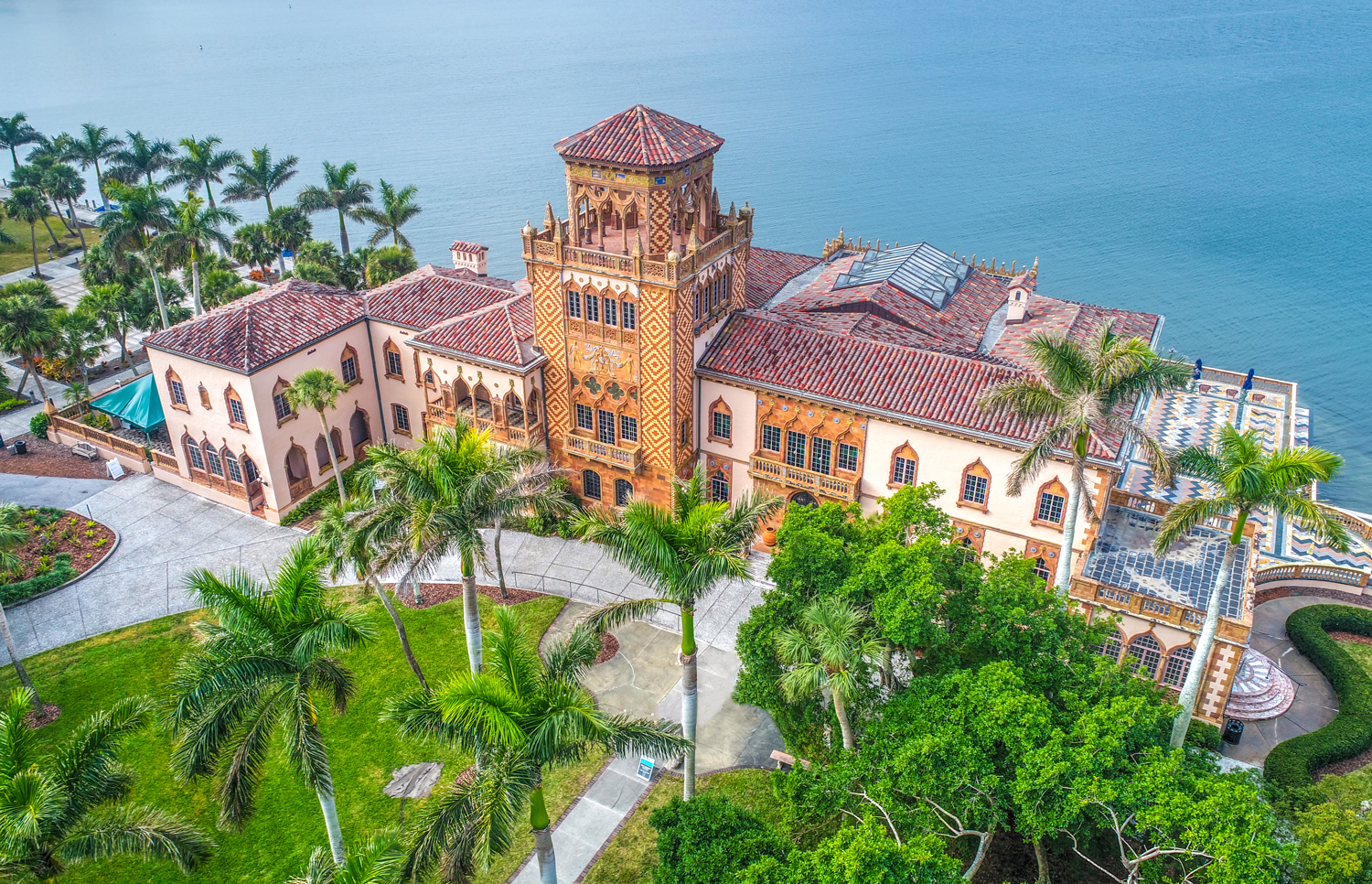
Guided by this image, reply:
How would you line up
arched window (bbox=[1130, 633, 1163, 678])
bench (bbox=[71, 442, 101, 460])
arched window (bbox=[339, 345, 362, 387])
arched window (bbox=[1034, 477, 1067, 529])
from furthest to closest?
bench (bbox=[71, 442, 101, 460])
arched window (bbox=[339, 345, 362, 387])
arched window (bbox=[1034, 477, 1067, 529])
arched window (bbox=[1130, 633, 1163, 678])

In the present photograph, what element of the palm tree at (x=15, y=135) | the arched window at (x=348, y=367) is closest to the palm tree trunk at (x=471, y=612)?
the arched window at (x=348, y=367)

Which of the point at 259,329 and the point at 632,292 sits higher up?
the point at 632,292

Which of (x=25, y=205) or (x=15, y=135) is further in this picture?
(x=15, y=135)

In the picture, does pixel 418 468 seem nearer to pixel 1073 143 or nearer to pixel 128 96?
pixel 1073 143

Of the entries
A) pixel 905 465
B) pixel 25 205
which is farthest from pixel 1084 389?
pixel 25 205

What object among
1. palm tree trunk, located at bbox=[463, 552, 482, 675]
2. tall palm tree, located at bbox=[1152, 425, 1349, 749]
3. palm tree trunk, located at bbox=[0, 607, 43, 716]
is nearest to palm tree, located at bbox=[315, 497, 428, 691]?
palm tree trunk, located at bbox=[463, 552, 482, 675]

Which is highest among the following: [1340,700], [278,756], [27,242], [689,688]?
[689,688]

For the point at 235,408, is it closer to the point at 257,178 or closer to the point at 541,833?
the point at 541,833

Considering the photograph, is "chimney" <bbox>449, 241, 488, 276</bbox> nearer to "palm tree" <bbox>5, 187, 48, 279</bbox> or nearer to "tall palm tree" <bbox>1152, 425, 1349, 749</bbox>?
"tall palm tree" <bbox>1152, 425, 1349, 749</bbox>
